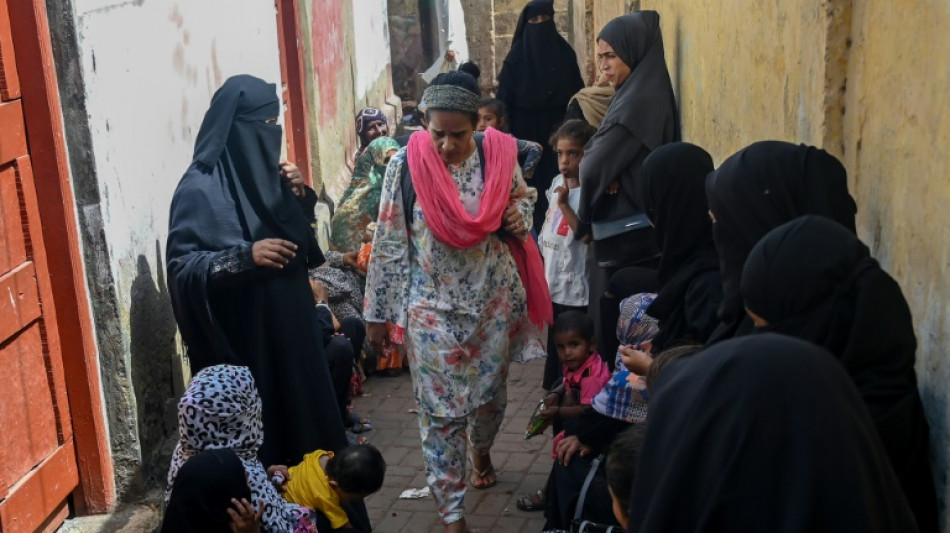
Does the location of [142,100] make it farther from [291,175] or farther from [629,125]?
[629,125]

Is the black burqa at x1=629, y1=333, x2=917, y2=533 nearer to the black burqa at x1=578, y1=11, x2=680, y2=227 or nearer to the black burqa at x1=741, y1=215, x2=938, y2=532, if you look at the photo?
the black burqa at x1=741, y1=215, x2=938, y2=532

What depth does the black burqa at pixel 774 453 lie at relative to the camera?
216 cm

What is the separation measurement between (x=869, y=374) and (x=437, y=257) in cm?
257

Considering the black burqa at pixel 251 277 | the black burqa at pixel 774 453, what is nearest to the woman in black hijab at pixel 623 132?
the black burqa at pixel 251 277

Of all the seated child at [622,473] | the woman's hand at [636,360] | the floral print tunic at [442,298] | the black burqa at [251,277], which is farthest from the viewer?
the floral print tunic at [442,298]

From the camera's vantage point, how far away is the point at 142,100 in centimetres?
539

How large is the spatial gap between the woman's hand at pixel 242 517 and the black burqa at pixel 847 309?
186 cm

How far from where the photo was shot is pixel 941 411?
2.85m

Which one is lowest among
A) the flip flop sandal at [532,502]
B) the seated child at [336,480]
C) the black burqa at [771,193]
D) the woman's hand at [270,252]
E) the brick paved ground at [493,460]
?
the brick paved ground at [493,460]

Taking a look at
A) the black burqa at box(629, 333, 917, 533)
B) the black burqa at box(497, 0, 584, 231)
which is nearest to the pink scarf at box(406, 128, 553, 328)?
the black burqa at box(629, 333, 917, 533)

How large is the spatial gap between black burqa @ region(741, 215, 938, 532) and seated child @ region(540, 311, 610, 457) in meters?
2.19

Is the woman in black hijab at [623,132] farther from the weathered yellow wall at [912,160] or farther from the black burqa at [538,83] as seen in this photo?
the black burqa at [538,83]

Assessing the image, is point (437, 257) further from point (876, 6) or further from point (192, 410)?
point (876, 6)

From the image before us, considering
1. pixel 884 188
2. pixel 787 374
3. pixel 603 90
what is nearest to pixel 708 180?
pixel 884 188
